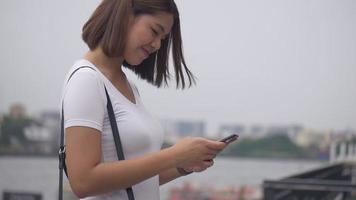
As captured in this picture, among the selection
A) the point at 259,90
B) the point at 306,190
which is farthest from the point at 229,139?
the point at 259,90

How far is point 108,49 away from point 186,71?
8.4 inches

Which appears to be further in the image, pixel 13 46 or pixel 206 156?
pixel 13 46

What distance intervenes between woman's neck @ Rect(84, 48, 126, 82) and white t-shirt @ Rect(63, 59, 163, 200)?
0.02 m

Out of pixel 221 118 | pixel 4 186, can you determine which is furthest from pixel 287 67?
pixel 4 186

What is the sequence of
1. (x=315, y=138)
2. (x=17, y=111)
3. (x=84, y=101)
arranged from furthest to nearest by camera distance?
1. (x=17, y=111)
2. (x=315, y=138)
3. (x=84, y=101)

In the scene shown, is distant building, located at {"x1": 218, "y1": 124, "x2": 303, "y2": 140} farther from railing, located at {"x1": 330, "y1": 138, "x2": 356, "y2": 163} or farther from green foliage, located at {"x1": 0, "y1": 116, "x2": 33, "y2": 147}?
green foliage, located at {"x1": 0, "y1": 116, "x2": 33, "y2": 147}

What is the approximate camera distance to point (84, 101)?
90cm

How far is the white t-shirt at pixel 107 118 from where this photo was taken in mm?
893

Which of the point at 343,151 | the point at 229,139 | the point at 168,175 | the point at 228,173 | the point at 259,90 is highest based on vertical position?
the point at 229,139

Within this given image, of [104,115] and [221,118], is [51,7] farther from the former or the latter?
[104,115]

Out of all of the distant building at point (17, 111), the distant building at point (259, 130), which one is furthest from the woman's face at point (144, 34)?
the distant building at point (17, 111)

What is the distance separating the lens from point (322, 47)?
10.3 feet

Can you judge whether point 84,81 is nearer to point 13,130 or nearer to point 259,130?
point 259,130

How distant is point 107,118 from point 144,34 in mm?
139
